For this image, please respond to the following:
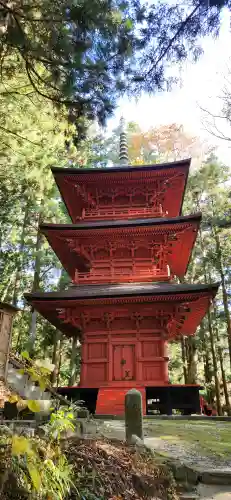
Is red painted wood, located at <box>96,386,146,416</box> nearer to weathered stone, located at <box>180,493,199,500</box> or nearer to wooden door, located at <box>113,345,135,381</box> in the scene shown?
wooden door, located at <box>113,345,135,381</box>

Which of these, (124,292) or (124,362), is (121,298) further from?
(124,362)

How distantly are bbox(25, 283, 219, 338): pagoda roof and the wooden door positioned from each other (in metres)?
1.45

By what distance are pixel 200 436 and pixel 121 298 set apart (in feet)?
18.5

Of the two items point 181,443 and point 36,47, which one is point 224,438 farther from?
point 36,47

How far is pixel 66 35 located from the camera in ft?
15.8

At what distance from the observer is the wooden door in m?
11.9

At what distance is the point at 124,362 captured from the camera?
39.6ft

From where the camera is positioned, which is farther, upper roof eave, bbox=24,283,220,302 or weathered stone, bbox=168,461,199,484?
upper roof eave, bbox=24,283,220,302

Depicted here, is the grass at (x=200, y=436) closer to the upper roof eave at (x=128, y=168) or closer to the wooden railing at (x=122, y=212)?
the wooden railing at (x=122, y=212)

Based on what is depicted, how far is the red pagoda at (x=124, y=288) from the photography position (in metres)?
11.6

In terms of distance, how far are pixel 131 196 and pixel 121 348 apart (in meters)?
6.90

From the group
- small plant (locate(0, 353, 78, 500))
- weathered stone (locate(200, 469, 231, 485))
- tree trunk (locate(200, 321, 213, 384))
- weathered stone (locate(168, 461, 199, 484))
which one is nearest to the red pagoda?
weathered stone (locate(200, 469, 231, 485))

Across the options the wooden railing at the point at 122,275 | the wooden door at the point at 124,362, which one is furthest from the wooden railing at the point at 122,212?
the wooden door at the point at 124,362

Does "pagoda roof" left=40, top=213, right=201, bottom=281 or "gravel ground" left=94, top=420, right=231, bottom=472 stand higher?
"pagoda roof" left=40, top=213, right=201, bottom=281
